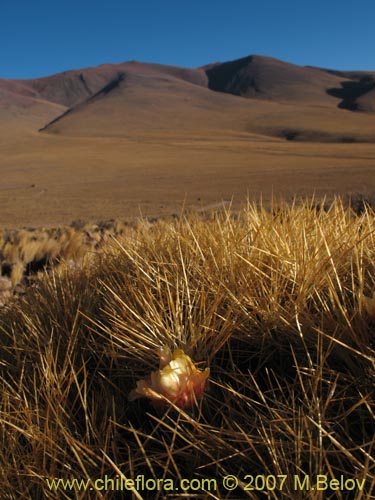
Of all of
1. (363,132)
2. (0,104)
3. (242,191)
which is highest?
(0,104)

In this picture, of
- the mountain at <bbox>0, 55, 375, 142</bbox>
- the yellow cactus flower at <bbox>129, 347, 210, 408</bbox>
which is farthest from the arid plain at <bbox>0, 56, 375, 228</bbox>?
the yellow cactus flower at <bbox>129, 347, 210, 408</bbox>

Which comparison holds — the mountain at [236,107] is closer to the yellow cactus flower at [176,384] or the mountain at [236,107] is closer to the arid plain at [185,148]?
the arid plain at [185,148]

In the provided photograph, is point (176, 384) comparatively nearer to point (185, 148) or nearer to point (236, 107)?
point (185, 148)

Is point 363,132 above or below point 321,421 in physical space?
above

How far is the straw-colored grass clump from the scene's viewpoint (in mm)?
923

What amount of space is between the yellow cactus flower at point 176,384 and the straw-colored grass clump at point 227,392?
4 cm

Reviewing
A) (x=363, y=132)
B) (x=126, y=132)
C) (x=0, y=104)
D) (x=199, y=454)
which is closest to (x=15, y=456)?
(x=199, y=454)

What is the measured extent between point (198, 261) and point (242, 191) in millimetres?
26122

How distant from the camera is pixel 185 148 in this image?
6200 cm

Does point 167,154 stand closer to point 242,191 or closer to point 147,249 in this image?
point 242,191

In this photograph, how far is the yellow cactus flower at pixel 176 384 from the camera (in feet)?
3.43

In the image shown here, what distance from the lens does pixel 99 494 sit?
0.90 m

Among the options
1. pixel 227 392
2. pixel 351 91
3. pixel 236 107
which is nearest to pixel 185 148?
pixel 236 107

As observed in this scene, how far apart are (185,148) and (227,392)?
62.6 meters
